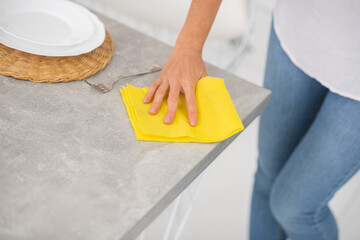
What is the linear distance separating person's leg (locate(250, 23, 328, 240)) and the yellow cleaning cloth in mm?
309

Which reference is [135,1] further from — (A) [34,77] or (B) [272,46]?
(A) [34,77]

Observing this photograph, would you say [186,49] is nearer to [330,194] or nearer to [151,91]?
Result: [151,91]

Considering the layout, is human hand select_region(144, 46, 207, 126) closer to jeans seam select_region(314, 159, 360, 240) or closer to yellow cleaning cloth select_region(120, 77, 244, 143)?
yellow cleaning cloth select_region(120, 77, 244, 143)

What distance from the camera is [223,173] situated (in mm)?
1644

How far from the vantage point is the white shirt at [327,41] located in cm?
72

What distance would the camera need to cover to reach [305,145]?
34.3 inches

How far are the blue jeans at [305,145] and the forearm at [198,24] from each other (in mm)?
250

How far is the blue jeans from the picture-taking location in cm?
79

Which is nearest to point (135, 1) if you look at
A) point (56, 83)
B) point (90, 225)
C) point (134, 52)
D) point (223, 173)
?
point (134, 52)

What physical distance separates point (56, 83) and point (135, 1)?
2.40 feet

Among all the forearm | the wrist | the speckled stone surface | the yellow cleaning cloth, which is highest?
the forearm

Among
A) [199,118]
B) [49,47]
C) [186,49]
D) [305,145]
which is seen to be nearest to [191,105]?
[199,118]

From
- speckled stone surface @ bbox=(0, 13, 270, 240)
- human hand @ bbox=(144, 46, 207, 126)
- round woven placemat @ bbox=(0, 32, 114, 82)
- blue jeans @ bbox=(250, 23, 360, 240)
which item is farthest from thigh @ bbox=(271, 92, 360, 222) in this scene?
round woven placemat @ bbox=(0, 32, 114, 82)

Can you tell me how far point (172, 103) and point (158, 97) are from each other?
0.03 m
